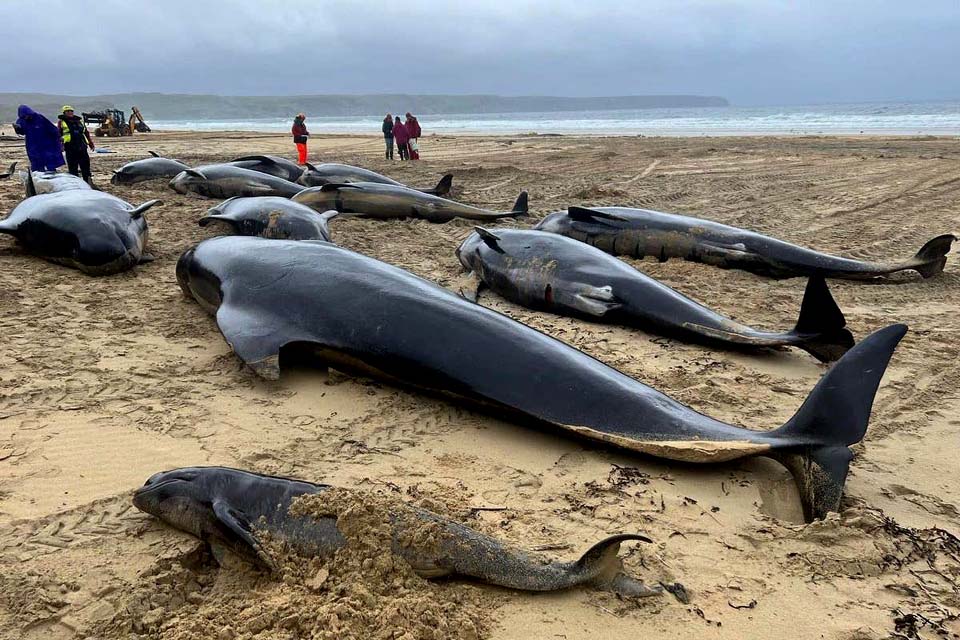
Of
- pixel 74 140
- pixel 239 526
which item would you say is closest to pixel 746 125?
pixel 74 140

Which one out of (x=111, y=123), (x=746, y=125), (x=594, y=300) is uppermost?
(x=746, y=125)

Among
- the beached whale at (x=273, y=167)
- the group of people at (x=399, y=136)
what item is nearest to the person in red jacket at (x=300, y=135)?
the group of people at (x=399, y=136)

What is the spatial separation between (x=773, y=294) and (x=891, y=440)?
3.54m

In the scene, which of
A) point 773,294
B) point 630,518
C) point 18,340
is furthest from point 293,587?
point 773,294

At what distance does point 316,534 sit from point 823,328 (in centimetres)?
415

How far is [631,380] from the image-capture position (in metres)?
4.15

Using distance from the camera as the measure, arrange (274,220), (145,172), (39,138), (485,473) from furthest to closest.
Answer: (145,172) → (39,138) → (274,220) → (485,473)

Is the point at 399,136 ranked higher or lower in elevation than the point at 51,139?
higher

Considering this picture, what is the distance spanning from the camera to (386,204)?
11.3 metres

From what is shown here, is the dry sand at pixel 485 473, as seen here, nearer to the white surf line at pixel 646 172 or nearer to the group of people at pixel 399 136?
the white surf line at pixel 646 172

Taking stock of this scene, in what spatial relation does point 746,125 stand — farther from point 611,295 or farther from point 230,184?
point 611,295

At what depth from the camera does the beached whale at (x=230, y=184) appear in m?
12.8

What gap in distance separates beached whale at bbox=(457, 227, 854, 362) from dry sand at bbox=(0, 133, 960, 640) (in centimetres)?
19

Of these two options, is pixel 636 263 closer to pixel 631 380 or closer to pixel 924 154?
pixel 631 380
